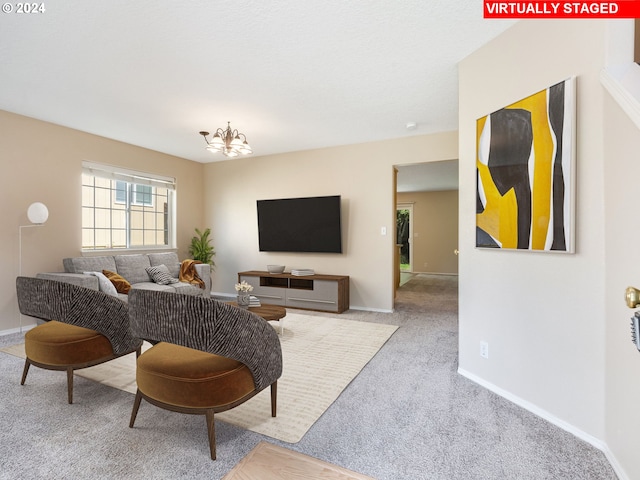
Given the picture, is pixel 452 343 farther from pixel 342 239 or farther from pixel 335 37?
pixel 335 37

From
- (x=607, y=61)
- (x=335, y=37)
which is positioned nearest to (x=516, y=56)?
(x=607, y=61)

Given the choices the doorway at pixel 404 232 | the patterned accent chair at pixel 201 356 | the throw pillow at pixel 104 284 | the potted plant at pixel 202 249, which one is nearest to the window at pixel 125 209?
the potted plant at pixel 202 249

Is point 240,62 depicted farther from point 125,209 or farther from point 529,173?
point 125,209

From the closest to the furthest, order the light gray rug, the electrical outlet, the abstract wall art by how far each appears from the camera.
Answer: the light gray rug
the abstract wall art
the electrical outlet

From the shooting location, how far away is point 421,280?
8211 mm

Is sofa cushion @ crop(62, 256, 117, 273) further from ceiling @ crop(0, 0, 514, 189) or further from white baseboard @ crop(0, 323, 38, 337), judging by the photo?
ceiling @ crop(0, 0, 514, 189)

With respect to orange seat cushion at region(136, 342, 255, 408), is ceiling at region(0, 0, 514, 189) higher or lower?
higher

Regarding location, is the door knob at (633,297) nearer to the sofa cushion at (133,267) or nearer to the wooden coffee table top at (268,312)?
the wooden coffee table top at (268,312)

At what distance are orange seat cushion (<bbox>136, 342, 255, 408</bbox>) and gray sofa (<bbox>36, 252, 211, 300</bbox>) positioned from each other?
2.17 metres

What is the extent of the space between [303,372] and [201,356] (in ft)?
3.65

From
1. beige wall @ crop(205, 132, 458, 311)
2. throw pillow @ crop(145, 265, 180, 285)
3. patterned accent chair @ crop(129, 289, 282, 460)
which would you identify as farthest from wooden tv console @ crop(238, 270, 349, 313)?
patterned accent chair @ crop(129, 289, 282, 460)

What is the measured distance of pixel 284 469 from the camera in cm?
110

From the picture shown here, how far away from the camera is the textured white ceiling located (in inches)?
81.3

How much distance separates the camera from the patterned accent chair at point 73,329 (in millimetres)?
2152
